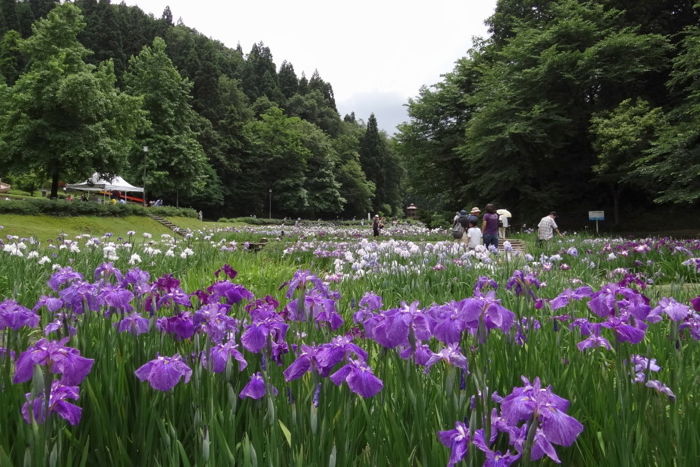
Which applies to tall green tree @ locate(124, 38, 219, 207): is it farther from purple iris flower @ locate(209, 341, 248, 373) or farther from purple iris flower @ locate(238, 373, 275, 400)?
purple iris flower @ locate(238, 373, 275, 400)

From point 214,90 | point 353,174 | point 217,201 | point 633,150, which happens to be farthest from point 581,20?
point 353,174

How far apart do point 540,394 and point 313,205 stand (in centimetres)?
6056

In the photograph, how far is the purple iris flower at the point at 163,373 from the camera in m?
1.36

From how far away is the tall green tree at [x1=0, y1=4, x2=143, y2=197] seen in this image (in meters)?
24.3

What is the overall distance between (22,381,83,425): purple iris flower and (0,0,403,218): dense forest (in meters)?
26.7

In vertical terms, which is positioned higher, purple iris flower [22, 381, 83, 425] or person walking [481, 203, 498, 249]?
person walking [481, 203, 498, 249]

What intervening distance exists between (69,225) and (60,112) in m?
7.14

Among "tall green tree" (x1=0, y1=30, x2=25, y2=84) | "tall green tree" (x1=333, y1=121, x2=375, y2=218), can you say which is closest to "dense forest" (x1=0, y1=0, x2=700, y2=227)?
"tall green tree" (x1=0, y1=30, x2=25, y2=84)

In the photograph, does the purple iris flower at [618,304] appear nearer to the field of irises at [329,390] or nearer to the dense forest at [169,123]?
the field of irises at [329,390]

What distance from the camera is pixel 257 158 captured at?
5838 cm

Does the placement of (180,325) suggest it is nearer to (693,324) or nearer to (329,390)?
(329,390)

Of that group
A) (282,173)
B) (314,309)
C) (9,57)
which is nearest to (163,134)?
(282,173)

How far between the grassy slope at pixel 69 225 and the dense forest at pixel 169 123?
11.4 feet

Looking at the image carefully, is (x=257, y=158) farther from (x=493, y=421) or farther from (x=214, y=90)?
(x=493, y=421)
